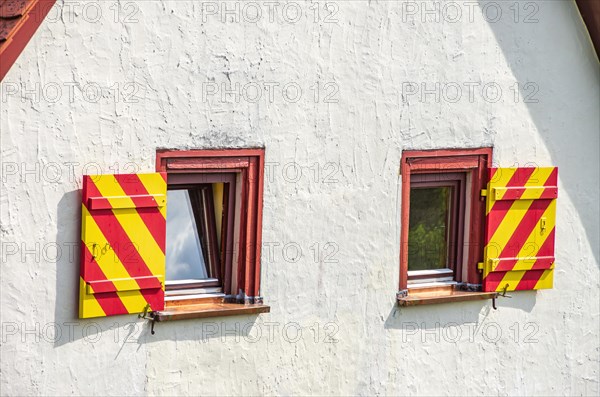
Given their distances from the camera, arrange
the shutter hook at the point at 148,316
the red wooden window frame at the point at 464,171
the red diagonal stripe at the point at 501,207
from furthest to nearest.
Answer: the red diagonal stripe at the point at 501,207, the red wooden window frame at the point at 464,171, the shutter hook at the point at 148,316

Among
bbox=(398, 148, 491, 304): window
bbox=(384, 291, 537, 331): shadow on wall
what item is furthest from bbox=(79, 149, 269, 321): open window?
bbox=(398, 148, 491, 304): window

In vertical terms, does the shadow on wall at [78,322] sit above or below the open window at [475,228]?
below

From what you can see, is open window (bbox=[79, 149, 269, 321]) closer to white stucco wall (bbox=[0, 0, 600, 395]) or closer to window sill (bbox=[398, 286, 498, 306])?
white stucco wall (bbox=[0, 0, 600, 395])

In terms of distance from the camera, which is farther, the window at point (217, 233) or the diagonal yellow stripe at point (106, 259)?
the window at point (217, 233)

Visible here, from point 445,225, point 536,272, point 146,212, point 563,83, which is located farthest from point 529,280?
point 146,212

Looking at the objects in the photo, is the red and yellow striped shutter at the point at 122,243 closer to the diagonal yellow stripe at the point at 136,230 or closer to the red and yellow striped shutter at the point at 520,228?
the diagonal yellow stripe at the point at 136,230

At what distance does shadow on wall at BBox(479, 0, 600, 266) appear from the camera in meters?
10.7

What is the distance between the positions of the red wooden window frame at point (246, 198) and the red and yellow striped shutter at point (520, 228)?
1.80 metres

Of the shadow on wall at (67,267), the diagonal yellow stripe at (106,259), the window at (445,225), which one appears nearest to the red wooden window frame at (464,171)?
the window at (445,225)

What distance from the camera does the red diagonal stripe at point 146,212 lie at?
359 inches

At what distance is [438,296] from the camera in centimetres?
1055

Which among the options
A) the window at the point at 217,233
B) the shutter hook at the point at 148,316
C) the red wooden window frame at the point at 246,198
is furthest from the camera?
the window at the point at 217,233

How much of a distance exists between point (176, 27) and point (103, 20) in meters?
0.50

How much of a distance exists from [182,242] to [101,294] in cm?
80
